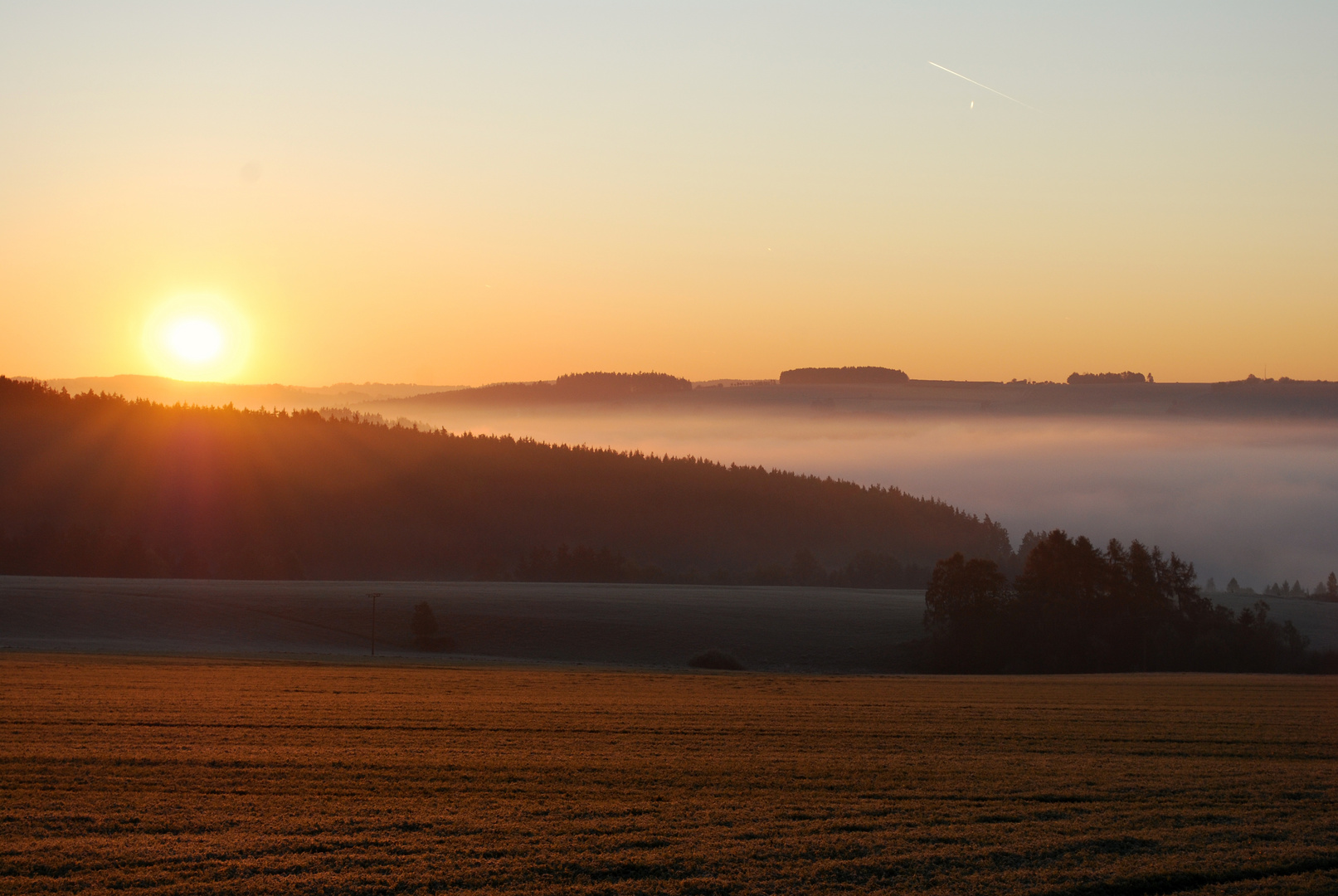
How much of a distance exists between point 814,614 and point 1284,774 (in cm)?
7124

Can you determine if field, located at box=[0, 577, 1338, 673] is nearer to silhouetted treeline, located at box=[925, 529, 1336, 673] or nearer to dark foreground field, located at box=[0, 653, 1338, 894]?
silhouetted treeline, located at box=[925, 529, 1336, 673]

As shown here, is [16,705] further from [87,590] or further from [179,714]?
[87,590]

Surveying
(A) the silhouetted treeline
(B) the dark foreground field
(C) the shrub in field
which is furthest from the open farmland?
(B) the dark foreground field

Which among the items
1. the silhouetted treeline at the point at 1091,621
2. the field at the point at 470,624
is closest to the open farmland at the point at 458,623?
the field at the point at 470,624

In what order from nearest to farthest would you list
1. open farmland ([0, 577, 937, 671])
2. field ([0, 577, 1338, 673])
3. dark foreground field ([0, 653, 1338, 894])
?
dark foreground field ([0, 653, 1338, 894])
field ([0, 577, 1338, 673])
open farmland ([0, 577, 937, 671])

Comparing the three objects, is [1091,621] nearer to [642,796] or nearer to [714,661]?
[714,661]

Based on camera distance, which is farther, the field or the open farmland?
the open farmland

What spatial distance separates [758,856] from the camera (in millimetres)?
13242

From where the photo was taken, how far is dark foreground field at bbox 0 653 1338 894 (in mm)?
12562

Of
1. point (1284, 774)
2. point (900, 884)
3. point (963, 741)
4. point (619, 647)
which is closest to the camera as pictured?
point (900, 884)

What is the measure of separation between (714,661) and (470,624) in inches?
829

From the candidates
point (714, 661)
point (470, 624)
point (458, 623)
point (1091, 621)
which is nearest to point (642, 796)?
point (714, 661)

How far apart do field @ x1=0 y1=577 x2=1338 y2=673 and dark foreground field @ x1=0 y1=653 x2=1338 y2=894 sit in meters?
32.4

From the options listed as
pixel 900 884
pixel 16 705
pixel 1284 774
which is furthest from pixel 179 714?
pixel 1284 774
